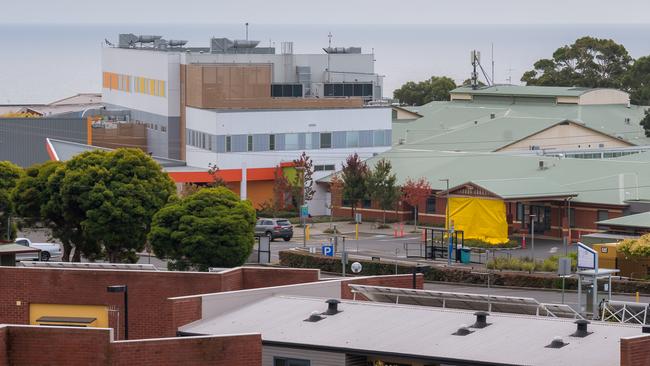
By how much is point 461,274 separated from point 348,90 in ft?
153

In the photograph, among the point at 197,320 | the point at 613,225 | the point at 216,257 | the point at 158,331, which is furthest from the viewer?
the point at 613,225

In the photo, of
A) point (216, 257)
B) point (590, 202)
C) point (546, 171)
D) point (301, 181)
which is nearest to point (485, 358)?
point (216, 257)

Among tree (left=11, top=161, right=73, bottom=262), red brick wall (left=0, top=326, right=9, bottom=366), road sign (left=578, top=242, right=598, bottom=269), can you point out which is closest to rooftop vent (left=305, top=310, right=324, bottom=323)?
red brick wall (left=0, top=326, right=9, bottom=366)

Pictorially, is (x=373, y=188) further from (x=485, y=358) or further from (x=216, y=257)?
(x=485, y=358)

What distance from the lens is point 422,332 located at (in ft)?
89.6

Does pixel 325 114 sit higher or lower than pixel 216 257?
higher

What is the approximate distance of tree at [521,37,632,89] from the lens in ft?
496

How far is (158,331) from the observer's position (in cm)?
3347

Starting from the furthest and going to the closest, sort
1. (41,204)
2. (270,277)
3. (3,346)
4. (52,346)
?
(41,204) < (270,277) < (52,346) < (3,346)

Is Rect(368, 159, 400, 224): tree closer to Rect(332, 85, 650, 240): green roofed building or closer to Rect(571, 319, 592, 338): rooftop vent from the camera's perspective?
Rect(332, 85, 650, 240): green roofed building

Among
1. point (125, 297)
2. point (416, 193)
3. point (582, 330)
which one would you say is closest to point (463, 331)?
point (582, 330)

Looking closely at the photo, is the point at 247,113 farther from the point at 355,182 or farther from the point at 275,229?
the point at 275,229

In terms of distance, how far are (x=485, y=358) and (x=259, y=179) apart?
63.7 m

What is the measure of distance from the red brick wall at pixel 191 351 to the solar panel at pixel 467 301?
6.19 m
